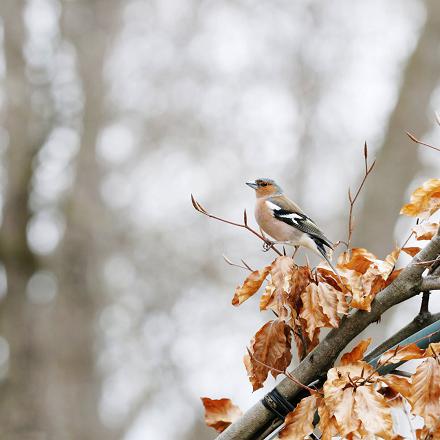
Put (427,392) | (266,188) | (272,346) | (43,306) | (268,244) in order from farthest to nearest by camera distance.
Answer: (43,306), (266,188), (268,244), (272,346), (427,392)

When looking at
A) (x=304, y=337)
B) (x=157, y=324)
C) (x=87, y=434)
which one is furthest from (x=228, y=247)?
(x=304, y=337)

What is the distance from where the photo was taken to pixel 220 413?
1.78 m

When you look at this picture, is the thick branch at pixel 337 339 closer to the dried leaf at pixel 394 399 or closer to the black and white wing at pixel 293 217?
the dried leaf at pixel 394 399

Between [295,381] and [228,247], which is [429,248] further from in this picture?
[228,247]

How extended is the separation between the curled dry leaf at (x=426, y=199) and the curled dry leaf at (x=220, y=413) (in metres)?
0.67

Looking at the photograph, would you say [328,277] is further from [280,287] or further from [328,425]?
[328,425]

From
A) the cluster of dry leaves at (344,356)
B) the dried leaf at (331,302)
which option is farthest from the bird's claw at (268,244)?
the dried leaf at (331,302)

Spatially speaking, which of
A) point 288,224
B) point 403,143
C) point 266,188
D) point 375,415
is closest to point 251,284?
point 375,415

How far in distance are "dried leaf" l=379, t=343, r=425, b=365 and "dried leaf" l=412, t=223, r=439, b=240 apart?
0.97 ft

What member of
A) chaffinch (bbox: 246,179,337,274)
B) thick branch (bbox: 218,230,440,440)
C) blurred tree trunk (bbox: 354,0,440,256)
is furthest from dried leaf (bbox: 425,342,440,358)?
blurred tree trunk (bbox: 354,0,440,256)

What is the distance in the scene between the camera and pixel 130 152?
10133mm

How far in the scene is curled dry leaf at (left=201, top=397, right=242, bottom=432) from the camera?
5.80 ft

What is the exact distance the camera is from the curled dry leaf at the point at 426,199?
1.62m

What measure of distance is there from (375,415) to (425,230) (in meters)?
0.49
